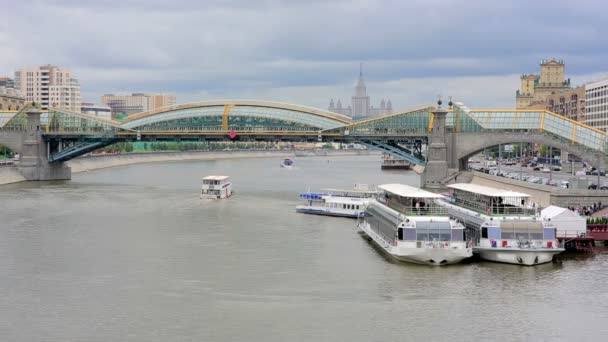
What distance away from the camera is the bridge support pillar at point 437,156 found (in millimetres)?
76875

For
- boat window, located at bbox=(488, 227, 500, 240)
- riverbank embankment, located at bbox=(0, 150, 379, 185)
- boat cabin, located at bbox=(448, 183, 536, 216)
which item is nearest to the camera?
boat window, located at bbox=(488, 227, 500, 240)

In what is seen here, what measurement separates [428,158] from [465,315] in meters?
49.1

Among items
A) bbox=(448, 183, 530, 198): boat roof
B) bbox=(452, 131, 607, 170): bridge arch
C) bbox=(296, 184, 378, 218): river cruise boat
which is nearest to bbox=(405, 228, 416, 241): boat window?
bbox=(448, 183, 530, 198): boat roof

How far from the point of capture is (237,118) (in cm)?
9019

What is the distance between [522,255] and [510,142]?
39630mm

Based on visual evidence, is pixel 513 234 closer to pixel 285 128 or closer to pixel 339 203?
pixel 339 203

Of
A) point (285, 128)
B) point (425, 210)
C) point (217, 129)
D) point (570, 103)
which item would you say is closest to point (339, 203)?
point (425, 210)

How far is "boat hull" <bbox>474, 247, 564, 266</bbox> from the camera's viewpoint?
124 ft

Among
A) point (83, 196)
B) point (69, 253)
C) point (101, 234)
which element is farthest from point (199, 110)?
point (69, 253)

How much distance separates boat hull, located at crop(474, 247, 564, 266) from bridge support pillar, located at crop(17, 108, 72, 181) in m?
62.9

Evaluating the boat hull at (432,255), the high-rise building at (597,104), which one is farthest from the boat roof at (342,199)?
the high-rise building at (597,104)

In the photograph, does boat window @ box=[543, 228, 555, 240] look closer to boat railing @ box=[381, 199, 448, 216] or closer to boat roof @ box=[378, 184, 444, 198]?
boat railing @ box=[381, 199, 448, 216]

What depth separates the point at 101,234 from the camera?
4853 cm

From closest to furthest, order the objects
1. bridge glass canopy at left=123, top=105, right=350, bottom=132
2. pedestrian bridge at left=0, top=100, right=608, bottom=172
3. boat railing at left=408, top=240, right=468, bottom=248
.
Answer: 1. boat railing at left=408, top=240, right=468, bottom=248
2. pedestrian bridge at left=0, top=100, right=608, bottom=172
3. bridge glass canopy at left=123, top=105, right=350, bottom=132
